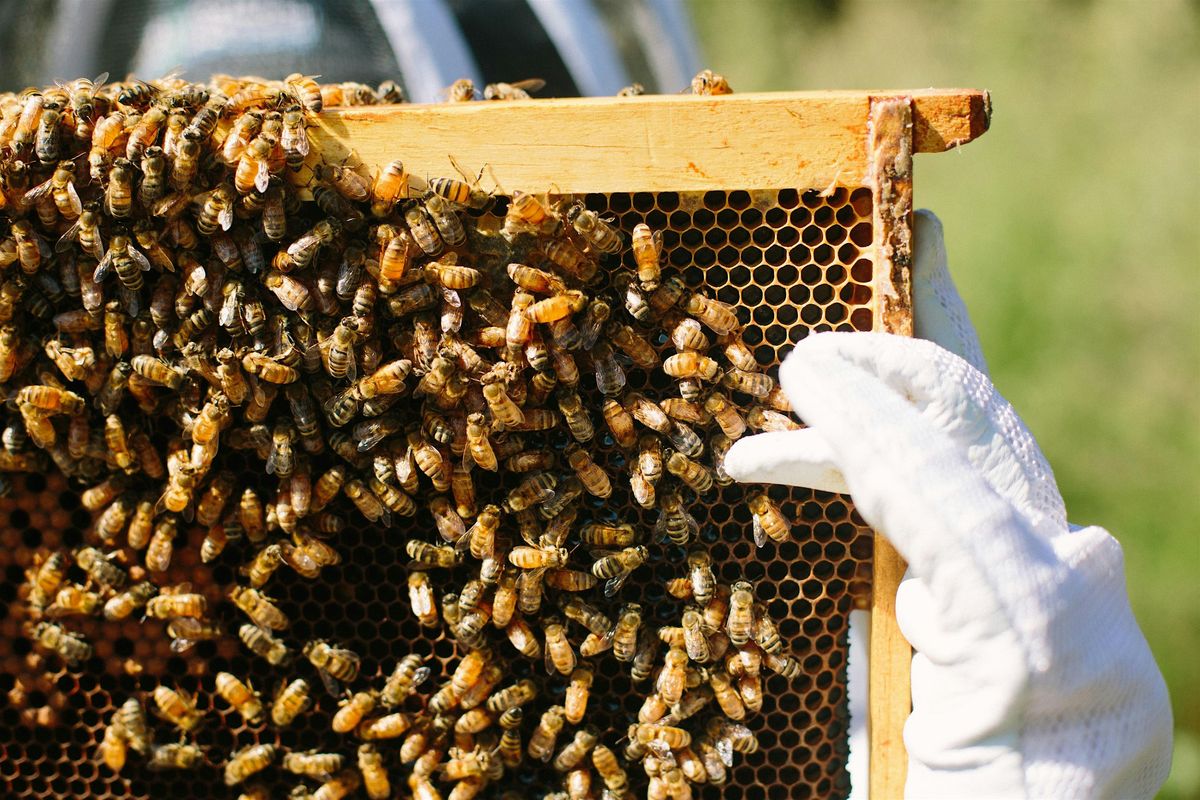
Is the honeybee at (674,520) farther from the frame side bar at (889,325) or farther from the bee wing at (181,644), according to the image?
the bee wing at (181,644)

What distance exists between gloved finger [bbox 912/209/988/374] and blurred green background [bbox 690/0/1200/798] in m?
4.93

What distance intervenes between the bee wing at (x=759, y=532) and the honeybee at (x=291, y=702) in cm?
168

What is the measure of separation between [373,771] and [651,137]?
2.41m

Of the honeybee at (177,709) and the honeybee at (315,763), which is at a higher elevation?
the honeybee at (177,709)

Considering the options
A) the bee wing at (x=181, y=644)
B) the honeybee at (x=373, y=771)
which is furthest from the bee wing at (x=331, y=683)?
the bee wing at (x=181, y=644)

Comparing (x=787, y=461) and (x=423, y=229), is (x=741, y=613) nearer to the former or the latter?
(x=787, y=461)

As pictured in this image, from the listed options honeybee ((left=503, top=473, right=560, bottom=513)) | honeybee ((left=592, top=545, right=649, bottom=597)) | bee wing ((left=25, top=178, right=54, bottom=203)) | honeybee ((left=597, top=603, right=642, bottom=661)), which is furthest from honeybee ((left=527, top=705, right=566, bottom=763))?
bee wing ((left=25, top=178, right=54, bottom=203))

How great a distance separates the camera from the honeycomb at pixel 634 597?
9.80 feet

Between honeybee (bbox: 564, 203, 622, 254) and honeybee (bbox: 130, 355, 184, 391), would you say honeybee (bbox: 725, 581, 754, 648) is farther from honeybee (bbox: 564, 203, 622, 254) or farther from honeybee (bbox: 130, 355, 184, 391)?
honeybee (bbox: 130, 355, 184, 391)

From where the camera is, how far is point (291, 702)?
3.38 m

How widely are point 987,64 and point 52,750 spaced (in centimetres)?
917

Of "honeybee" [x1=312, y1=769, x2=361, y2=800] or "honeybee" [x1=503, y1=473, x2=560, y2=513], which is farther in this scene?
"honeybee" [x1=312, y1=769, x2=361, y2=800]

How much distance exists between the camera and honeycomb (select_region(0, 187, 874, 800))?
299 cm

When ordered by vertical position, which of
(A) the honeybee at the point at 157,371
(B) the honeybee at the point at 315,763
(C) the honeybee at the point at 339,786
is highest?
Answer: (A) the honeybee at the point at 157,371
